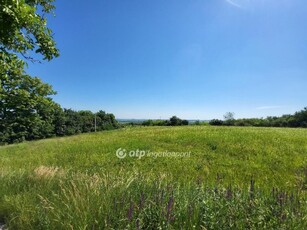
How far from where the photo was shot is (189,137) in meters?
14.1

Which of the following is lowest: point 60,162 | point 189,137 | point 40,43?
point 60,162

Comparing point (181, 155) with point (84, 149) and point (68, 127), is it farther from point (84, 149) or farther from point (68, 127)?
point (68, 127)

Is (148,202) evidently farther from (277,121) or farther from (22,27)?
(277,121)

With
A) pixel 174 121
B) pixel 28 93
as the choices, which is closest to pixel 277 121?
pixel 174 121

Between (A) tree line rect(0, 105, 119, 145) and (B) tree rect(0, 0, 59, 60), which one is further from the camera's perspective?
(A) tree line rect(0, 105, 119, 145)

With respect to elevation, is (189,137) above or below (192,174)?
above

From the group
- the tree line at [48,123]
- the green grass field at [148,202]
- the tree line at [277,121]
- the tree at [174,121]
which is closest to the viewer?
the green grass field at [148,202]

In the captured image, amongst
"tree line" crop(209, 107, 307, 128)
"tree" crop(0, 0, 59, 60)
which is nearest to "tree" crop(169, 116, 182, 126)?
"tree line" crop(209, 107, 307, 128)

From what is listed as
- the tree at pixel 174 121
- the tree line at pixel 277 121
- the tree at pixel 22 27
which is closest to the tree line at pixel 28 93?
the tree at pixel 22 27

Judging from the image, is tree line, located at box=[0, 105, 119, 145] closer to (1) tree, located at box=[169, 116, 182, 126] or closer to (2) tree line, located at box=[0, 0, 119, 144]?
(2) tree line, located at box=[0, 0, 119, 144]

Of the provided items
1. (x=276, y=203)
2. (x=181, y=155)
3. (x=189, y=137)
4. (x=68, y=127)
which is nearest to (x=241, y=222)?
(x=276, y=203)

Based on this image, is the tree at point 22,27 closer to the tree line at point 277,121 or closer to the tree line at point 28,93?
the tree line at point 28,93

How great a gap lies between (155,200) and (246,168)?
600 centimetres

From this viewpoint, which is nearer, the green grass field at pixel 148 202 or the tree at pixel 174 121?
the green grass field at pixel 148 202
